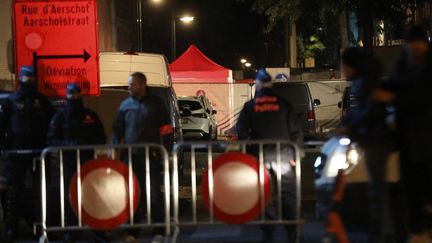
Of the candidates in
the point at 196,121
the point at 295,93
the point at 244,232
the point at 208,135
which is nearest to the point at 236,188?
the point at 244,232

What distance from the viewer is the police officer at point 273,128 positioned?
31.0 ft

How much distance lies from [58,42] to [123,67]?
4.91m

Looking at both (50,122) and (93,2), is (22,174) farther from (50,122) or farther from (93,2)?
(93,2)

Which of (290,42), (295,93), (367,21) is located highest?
(290,42)

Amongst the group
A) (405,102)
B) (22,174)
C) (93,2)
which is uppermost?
(93,2)

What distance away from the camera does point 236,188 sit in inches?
348

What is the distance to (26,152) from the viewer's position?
996 cm

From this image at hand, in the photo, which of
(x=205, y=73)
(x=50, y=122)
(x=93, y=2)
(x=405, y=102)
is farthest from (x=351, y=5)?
(x=405, y=102)

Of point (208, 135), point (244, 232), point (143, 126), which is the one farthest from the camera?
point (208, 135)

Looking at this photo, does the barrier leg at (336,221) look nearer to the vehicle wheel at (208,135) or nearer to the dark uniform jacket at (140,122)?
the dark uniform jacket at (140,122)

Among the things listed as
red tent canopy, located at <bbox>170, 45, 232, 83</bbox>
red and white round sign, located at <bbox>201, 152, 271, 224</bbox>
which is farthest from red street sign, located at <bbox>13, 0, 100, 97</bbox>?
red tent canopy, located at <bbox>170, 45, 232, 83</bbox>

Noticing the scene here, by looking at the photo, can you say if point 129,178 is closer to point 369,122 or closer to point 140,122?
point 140,122

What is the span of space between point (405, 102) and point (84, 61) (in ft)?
17.9

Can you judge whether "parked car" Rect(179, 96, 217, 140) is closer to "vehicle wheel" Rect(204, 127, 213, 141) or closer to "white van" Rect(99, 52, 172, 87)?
"vehicle wheel" Rect(204, 127, 213, 141)
